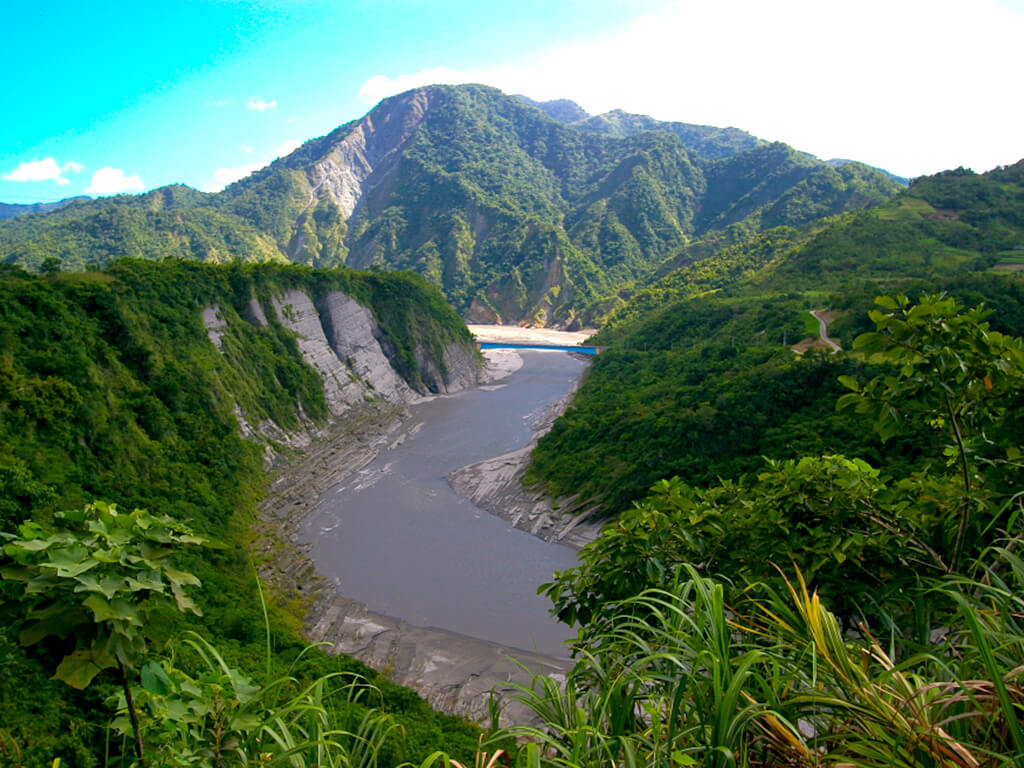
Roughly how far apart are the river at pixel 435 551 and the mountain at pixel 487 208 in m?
61.9

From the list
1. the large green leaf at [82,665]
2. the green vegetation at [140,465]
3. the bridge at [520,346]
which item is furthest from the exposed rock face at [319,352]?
the large green leaf at [82,665]

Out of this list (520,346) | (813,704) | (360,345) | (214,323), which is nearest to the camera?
(813,704)

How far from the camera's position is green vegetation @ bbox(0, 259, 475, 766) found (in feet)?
7.84

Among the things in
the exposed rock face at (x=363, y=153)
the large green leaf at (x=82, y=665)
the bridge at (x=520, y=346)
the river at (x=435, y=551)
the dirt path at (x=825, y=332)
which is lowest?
the river at (x=435, y=551)

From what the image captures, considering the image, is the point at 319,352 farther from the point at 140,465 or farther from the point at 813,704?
the point at 813,704

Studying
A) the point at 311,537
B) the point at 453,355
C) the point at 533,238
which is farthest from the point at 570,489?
the point at 533,238

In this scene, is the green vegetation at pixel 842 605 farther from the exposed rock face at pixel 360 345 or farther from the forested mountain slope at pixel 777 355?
the exposed rock face at pixel 360 345

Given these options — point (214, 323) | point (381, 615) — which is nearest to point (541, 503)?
point (381, 615)

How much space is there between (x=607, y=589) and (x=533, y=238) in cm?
10693

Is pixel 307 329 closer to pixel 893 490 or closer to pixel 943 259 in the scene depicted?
pixel 893 490

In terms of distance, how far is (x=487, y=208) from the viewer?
4707 inches

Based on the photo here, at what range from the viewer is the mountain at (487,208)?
306 feet

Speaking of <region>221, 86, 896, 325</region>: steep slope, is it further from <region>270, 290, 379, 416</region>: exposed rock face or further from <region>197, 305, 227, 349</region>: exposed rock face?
<region>197, 305, 227, 349</region>: exposed rock face

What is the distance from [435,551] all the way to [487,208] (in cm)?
10648
